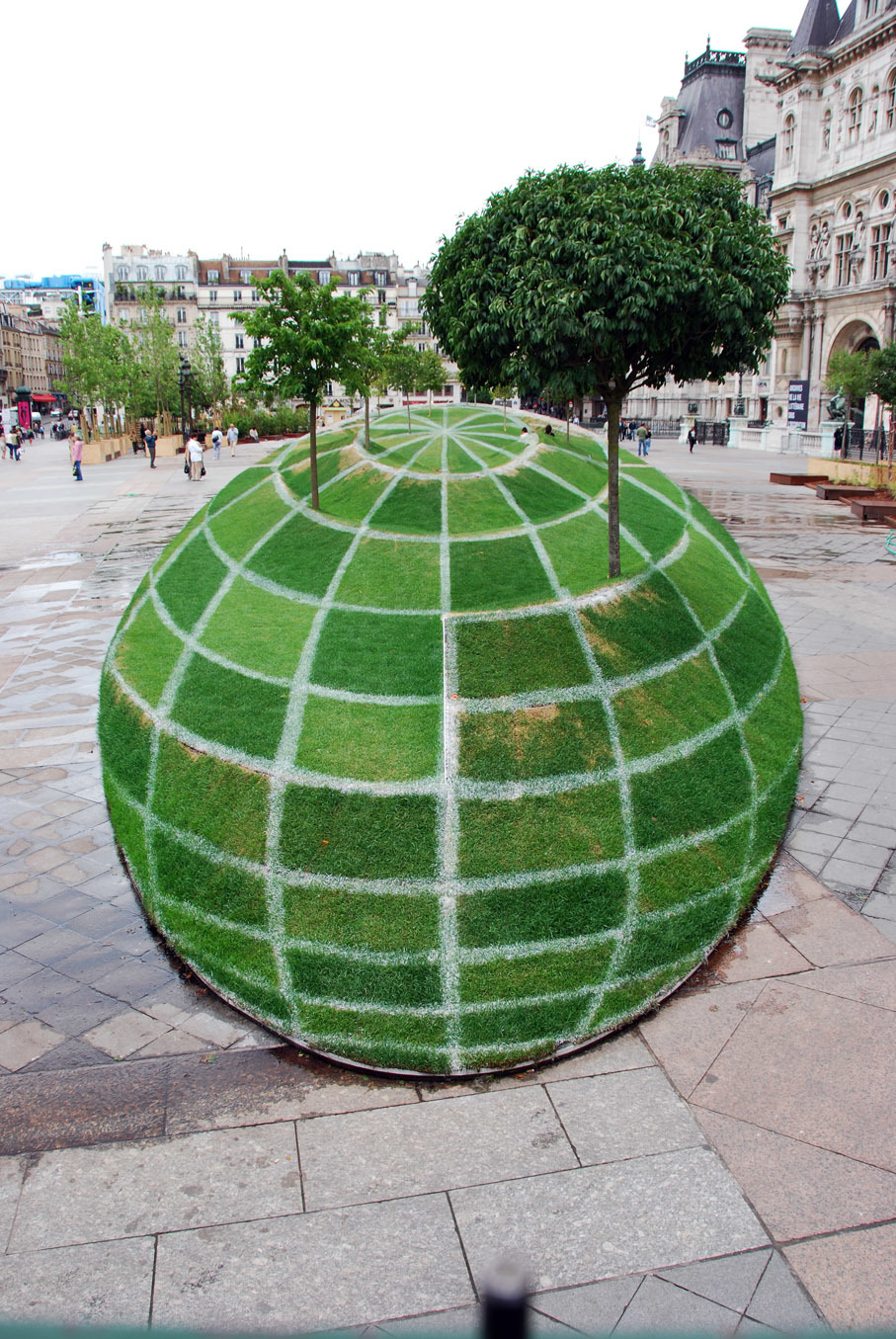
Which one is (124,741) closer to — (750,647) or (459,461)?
(459,461)

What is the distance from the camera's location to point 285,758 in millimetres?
9625

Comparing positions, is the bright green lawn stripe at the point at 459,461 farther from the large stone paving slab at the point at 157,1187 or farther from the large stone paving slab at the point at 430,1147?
the large stone paving slab at the point at 157,1187

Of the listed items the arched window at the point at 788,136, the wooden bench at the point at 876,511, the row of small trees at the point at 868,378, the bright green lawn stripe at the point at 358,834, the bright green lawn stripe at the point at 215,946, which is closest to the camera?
the bright green lawn stripe at the point at 215,946

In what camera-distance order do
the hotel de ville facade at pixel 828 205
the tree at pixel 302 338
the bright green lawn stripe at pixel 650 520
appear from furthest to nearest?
the hotel de ville facade at pixel 828 205 → the bright green lawn stripe at pixel 650 520 → the tree at pixel 302 338

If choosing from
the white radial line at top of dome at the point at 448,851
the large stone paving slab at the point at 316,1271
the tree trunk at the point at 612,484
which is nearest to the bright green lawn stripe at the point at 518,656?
the white radial line at top of dome at the point at 448,851

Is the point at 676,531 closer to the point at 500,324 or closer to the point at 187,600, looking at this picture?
the point at 500,324

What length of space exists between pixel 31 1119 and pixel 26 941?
8.36 feet

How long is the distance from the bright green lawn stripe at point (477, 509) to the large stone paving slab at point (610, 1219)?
8.48 metres

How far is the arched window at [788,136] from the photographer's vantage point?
65875 mm

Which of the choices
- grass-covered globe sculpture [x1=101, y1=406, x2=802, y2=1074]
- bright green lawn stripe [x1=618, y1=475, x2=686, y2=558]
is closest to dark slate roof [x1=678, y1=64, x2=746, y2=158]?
bright green lawn stripe [x1=618, y1=475, x2=686, y2=558]

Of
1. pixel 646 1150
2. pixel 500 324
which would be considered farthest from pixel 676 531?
pixel 646 1150

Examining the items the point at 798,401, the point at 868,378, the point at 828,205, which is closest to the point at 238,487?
the point at 868,378

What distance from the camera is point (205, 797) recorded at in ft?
31.9

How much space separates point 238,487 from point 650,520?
7.36 meters
